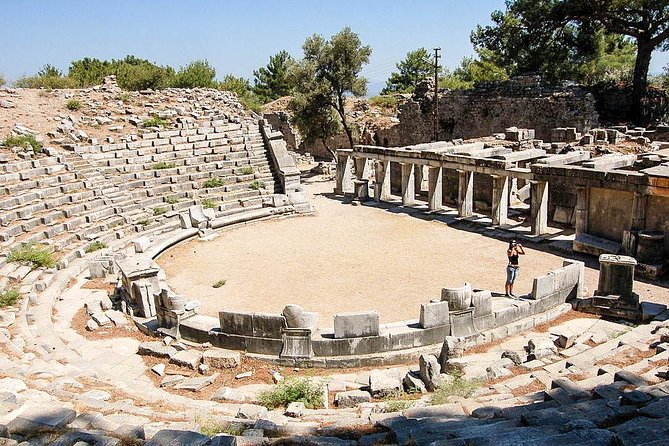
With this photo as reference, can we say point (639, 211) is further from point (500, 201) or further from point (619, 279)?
point (500, 201)

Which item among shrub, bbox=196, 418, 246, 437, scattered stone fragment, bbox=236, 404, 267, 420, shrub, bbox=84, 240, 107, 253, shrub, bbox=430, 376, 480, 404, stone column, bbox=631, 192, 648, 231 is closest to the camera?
shrub, bbox=196, 418, 246, 437

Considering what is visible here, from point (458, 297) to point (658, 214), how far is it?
8.25 meters

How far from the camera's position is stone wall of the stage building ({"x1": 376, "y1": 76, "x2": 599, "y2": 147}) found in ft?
105

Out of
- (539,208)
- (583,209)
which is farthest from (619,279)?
(539,208)

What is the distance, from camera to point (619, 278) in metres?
12.9

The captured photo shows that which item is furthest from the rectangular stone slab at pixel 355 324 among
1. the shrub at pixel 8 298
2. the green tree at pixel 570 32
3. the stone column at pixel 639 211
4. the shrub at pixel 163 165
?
the green tree at pixel 570 32

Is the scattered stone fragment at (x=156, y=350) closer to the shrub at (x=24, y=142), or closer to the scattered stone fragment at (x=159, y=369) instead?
the scattered stone fragment at (x=159, y=369)

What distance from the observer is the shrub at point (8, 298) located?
12.9 meters

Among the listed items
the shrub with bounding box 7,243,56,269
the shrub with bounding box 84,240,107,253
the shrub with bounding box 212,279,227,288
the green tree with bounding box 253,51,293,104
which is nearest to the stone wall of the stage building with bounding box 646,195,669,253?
the shrub with bounding box 212,279,227,288

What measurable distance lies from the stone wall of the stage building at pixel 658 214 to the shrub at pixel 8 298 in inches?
679

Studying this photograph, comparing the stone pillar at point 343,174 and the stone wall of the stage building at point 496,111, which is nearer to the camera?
the stone pillar at point 343,174

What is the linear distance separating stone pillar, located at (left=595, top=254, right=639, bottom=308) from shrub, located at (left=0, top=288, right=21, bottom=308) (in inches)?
552

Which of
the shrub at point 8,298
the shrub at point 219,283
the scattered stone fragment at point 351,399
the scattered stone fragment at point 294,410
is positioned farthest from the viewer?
the shrub at point 219,283

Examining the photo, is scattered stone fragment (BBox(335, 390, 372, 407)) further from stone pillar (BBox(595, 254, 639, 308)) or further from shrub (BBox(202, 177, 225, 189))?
shrub (BBox(202, 177, 225, 189))
